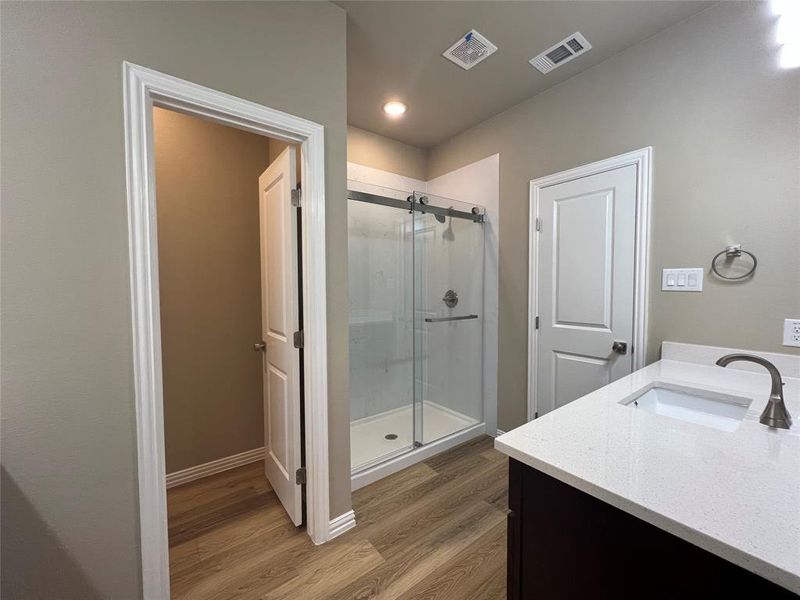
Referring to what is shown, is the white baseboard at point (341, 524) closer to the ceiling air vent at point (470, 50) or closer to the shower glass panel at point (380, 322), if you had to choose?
the shower glass panel at point (380, 322)

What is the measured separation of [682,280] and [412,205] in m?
1.79

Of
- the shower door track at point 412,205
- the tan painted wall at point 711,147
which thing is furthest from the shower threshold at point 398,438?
the shower door track at point 412,205

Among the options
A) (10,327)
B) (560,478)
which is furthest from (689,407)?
(10,327)

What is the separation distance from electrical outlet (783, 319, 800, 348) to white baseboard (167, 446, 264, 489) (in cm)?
316

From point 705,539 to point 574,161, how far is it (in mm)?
2173

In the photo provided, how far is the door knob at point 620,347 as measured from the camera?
6.29 feet

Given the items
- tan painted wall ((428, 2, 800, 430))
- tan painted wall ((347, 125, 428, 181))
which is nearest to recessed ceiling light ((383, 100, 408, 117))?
tan painted wall ((347, 125, 428, 181))

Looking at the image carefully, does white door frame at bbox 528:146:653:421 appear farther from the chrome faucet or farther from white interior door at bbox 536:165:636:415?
the chrome faucet

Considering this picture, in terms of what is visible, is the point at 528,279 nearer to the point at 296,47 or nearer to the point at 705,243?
the point at 705,243

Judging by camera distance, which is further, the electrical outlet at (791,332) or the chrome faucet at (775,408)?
the electrical outlet at (791,332)

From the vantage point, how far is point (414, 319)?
9.00 ft

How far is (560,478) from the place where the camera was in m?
0.76

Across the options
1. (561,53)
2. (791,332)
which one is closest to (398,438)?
(791,332)

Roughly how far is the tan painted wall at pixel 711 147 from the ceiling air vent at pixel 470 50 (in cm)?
67
